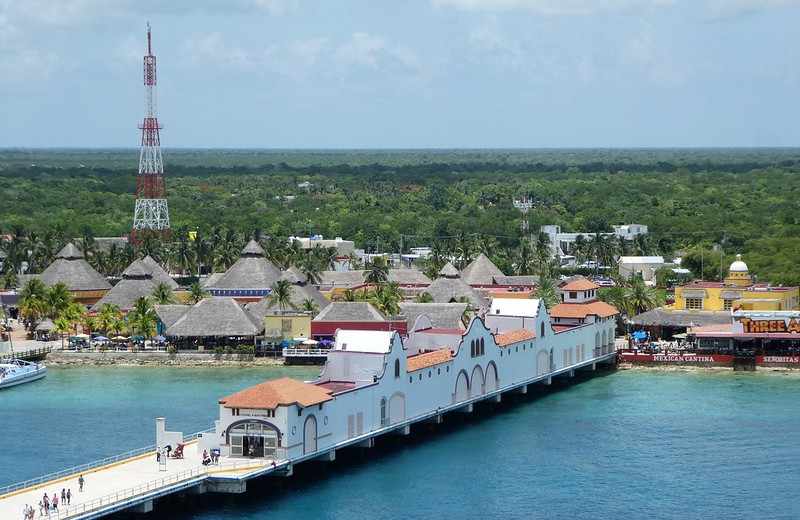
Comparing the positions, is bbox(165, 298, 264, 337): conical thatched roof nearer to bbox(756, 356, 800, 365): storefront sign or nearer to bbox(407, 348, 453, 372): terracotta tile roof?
bbox(407, 348, 453, 372): terracotta tile roof

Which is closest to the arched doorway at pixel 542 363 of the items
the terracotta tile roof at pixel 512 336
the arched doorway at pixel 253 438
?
the terracotta tile roof at pixel 512 336

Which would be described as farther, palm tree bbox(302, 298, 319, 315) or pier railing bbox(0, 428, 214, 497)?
palm tree bbox(302, 298, 319, 315)

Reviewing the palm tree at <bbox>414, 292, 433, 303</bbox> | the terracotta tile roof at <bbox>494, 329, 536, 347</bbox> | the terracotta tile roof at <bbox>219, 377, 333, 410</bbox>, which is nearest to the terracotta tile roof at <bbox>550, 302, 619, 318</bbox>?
the terracotta tile roof at <bbox>494, 329, 536, 347</bbox>

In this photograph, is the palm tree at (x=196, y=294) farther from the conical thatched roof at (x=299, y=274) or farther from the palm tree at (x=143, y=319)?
the conical thatched roof at (x=299, y=274)

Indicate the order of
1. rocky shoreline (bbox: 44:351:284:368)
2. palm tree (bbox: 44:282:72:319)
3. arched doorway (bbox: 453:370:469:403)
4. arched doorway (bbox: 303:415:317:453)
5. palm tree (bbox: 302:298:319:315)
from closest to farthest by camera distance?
arched doorway (bbox: 303:415:317:453), arched doorway (bbox: 453:370:469:403), rocky shoreline (bbox: 44:351:284:368), palm tree (bbox: 302:298:319:315), palm tree (bbox: 44:282:72:319)

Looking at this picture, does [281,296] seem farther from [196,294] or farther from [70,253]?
[70,253]

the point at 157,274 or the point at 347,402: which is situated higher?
the point at 157,274

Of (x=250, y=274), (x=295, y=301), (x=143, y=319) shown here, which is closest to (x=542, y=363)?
(x=295, y=301)
